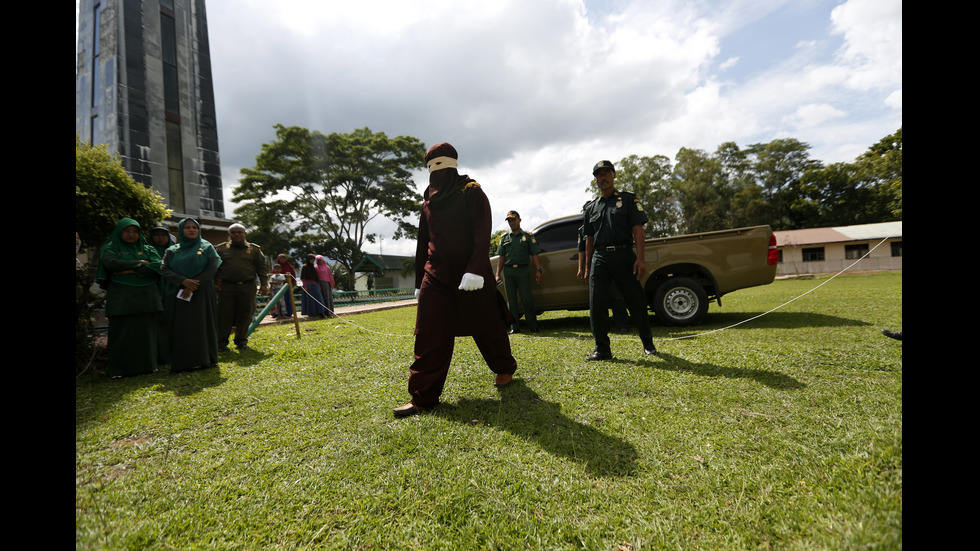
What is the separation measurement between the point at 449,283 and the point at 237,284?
4.43m

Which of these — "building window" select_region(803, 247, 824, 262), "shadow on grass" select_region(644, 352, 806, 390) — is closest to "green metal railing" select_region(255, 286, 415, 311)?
"shadow on grass" select_region(644, 352, 806, 390)

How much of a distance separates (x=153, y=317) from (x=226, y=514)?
13.3 ft

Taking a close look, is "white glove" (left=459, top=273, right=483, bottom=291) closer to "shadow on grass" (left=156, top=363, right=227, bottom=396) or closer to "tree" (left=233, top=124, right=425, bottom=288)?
"shadow on grass" (left=156, top=363, right=227, bottom=396)

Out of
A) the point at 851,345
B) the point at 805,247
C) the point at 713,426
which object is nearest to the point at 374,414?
the point at 713,426

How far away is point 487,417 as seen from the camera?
2551mm

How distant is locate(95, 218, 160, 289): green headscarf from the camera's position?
412 cm

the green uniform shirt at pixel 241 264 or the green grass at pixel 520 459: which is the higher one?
the green uniform shirt at pixel 241 264

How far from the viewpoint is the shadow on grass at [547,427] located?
1858mm

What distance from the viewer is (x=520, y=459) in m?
1.92

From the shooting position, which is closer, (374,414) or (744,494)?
(744,494)

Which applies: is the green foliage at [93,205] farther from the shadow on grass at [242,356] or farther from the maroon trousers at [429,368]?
the maroon trousers at [429,368]

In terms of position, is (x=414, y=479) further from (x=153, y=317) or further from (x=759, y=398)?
(x=153, y=317)

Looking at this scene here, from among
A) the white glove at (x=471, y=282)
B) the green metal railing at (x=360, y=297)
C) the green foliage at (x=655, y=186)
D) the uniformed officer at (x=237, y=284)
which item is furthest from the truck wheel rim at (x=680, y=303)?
the green foliage at (x=655, y=186)

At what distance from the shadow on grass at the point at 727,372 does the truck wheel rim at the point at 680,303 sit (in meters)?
2.19
